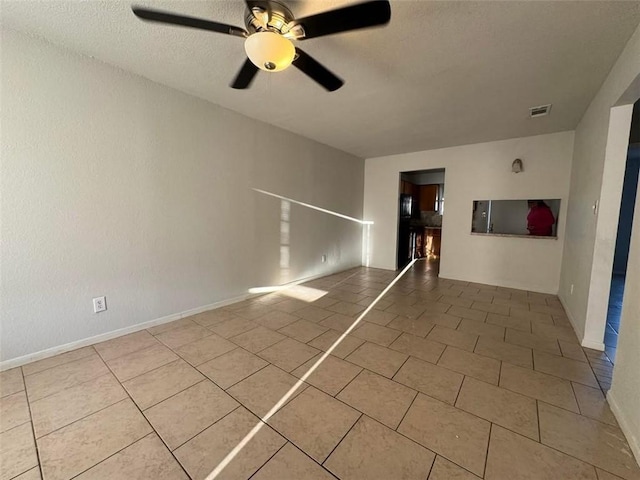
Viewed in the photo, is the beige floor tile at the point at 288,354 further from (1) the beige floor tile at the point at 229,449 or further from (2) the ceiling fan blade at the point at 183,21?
(2) the ceiling fan blade at the point at 183,21

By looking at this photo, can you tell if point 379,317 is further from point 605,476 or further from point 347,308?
point 605,476

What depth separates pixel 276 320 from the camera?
281cm

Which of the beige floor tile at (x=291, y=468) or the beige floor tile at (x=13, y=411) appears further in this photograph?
the beige floor tile at (x=13, y=411)

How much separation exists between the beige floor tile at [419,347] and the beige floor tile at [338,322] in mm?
533

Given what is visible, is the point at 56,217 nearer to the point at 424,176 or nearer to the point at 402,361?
the point at 402,361

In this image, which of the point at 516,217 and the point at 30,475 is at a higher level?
the point at 516,217

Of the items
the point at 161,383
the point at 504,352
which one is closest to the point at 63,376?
the point at 161,383

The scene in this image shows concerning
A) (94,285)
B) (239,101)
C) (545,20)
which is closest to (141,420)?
(94,285)

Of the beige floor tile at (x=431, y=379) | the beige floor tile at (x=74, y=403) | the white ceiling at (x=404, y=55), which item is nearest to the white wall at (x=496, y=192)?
the white ceiling at (x=404, y=55)

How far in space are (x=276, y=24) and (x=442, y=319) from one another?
2993 millimetres

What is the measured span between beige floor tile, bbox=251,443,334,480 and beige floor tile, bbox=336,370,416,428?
17.2 inches

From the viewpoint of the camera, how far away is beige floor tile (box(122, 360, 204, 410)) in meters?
1.63

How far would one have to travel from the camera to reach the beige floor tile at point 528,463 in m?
1.16

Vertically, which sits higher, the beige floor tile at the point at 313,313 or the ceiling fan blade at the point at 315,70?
the ceiling fan blade at the point at 315,70
